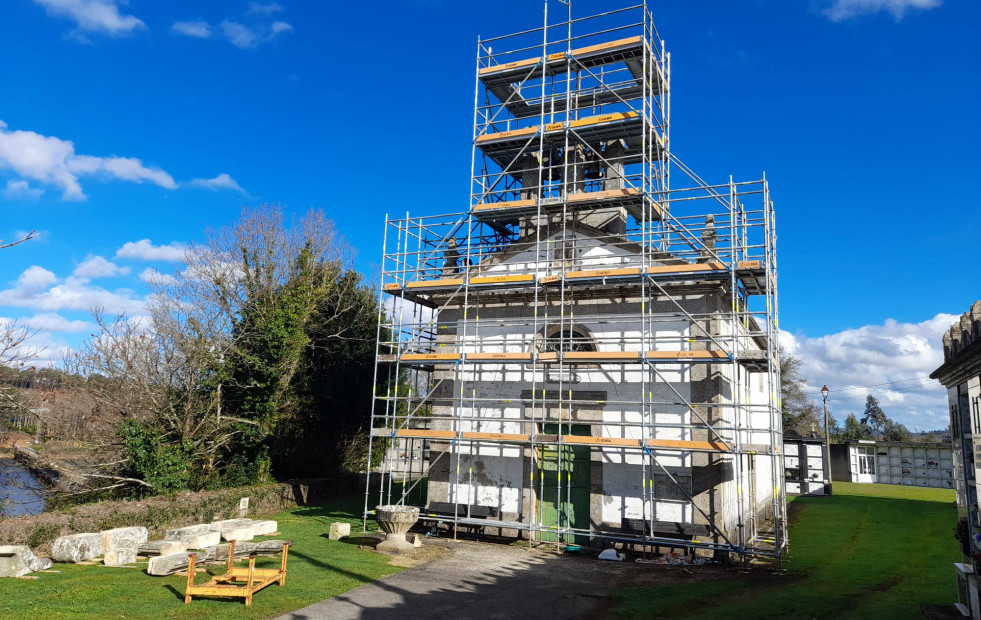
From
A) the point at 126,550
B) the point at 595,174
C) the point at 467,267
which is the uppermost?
the point at 595,174

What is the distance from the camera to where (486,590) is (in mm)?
10953

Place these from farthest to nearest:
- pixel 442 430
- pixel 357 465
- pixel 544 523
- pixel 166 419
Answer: pixel 357 465
pixel 166 419
pixel 442 430
pixel 544 523

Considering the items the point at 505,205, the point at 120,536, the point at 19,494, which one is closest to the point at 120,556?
the point at 120,536

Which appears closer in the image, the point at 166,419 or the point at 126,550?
the point at 126,550

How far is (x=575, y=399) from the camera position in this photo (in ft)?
51.3

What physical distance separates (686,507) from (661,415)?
2.14 meters

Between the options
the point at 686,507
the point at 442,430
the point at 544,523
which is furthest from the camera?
the point at 442,430

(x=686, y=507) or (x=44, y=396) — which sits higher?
(x=44, y=396)

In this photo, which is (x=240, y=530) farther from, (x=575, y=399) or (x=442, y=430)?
(x=575, y=399)

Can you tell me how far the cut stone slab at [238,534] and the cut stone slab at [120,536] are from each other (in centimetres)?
175

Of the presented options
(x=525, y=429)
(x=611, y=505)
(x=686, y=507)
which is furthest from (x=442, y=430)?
(x=686, y=507)

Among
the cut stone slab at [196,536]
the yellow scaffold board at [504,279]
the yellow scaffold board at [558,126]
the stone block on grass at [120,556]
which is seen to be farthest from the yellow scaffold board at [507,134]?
the stone block on grass at [120,556]

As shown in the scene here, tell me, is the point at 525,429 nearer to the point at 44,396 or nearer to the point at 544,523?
the point at 544,523

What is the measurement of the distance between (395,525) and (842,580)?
9172 millimetres
